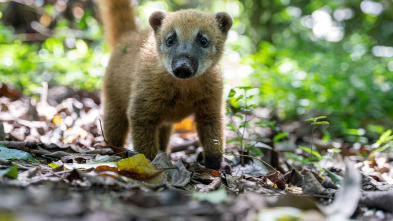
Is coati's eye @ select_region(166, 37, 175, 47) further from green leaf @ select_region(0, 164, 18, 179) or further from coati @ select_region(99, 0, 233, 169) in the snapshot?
green leaf @ select_region(0, 164, 18, 179)

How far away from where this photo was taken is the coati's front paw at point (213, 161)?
4330 millimetres

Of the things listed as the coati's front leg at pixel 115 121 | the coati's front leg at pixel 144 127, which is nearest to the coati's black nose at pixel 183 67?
the coati's front leg at pixel 144 127

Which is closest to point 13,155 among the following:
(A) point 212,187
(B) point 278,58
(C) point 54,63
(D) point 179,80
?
(A) point 212,187

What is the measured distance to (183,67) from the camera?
12.7 feet

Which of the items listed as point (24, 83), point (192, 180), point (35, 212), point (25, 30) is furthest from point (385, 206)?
point (25, 30)

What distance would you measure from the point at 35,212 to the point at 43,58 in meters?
7.34

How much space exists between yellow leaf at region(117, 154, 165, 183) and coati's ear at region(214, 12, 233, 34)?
252 cm

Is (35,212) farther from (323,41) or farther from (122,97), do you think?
(323,41)

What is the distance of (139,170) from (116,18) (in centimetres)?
362

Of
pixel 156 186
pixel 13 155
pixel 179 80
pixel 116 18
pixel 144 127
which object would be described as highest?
pixel 116 18

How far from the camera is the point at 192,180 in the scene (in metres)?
3.24

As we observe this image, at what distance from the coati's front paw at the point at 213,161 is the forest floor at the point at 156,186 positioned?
215 millimetres

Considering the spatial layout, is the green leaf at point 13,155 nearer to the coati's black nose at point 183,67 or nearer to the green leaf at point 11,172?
the green leaf at point 11,172

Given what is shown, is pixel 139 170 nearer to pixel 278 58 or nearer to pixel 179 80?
pixel 179 80
